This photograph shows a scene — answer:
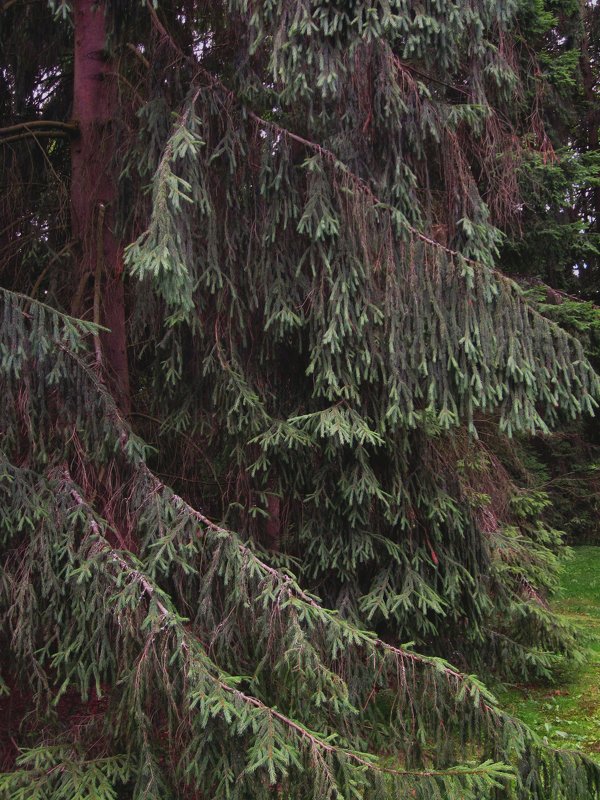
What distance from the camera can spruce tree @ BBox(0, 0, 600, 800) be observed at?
309cm

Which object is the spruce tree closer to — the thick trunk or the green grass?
the thick trunk

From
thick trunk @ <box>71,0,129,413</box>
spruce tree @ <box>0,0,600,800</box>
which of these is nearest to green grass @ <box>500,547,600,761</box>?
spruce tree @ <box>0,0,600,800</box>

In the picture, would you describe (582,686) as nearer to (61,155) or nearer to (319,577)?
(319,577)

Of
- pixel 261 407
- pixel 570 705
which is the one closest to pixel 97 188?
pixel 261 407

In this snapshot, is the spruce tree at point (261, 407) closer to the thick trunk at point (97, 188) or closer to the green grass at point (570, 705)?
the thick trunk at point (97, 188)

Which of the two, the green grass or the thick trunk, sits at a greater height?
the thick trunk

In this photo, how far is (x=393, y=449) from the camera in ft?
13.8

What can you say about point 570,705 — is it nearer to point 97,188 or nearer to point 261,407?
point 261,407

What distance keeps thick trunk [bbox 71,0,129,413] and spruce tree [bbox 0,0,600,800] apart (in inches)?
0.8

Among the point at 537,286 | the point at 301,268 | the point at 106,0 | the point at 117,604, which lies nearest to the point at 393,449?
the point at 301,268

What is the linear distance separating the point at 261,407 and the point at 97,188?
1962mm

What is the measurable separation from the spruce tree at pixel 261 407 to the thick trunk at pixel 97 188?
0.02m

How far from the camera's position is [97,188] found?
466cm

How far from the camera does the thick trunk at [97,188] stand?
455 centimetres
